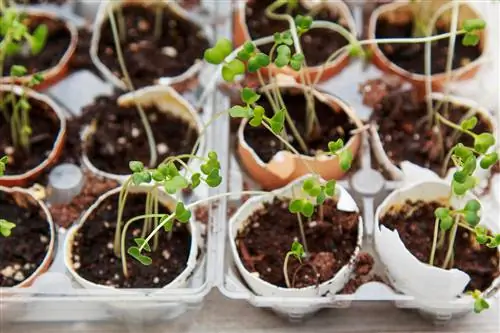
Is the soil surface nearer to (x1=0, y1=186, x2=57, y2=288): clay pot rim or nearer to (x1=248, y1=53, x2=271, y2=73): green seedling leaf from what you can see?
(x1=0, y1=186, x2=57, y2=288): clay pot rim

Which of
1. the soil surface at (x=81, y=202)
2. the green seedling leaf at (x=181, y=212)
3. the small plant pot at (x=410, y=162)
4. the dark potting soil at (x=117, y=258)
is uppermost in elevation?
the small plant pot at (x=410, y=162)

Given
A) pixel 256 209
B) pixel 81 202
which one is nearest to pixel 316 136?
pixel 256 209

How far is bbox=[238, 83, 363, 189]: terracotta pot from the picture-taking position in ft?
3.53

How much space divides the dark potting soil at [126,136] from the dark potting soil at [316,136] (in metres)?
0.10

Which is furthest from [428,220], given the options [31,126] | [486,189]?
[31,126]

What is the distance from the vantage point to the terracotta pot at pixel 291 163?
108cm

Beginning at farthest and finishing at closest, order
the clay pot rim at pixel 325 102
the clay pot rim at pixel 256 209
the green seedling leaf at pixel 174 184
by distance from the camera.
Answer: the clay pot rim at pixel 325 102 → the clay pot rim at pixel 256 209 → the green seedling leaf at pixel 174 184

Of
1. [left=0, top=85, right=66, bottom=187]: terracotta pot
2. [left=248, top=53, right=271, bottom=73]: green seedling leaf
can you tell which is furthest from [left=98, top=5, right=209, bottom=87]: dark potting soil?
[left=248, top=53, right=271, bottom=73]: green seedling leaf

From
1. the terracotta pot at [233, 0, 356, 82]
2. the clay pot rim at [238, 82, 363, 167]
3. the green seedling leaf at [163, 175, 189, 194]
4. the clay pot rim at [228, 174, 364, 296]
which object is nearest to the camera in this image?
the green seedling leaf at [163, 175, 189, 194]

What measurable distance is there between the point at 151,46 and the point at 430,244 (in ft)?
1.86

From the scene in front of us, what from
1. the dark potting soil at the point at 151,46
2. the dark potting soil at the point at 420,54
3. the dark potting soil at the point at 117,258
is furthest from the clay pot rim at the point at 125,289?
the dark potting soil at the point at 420,54

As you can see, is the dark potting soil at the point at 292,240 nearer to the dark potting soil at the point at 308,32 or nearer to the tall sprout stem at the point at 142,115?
the tall sprout stem at the point at 142,115

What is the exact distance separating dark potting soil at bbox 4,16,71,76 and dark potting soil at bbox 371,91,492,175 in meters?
0.54

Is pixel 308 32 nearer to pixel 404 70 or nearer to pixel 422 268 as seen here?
pixel 404 70
